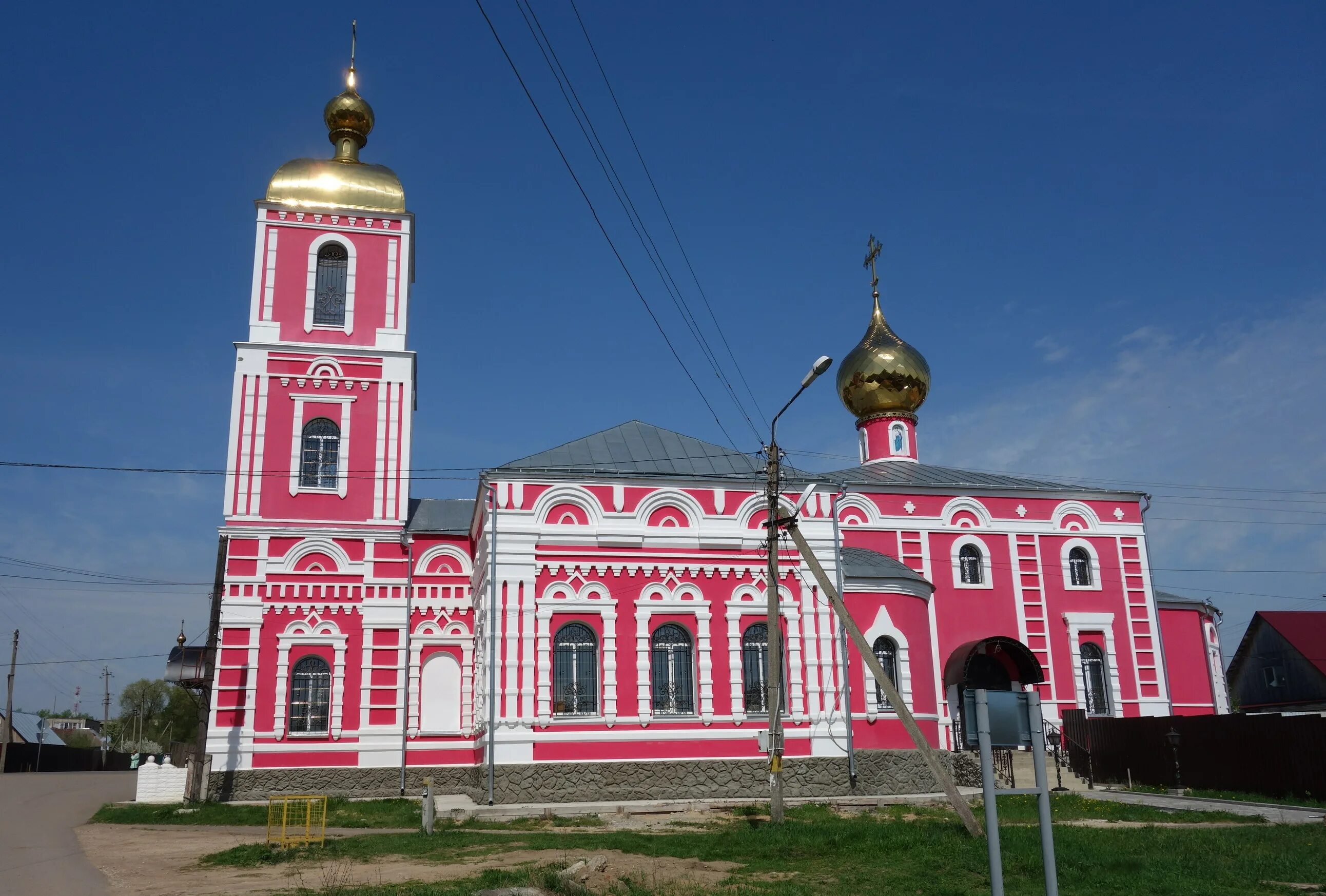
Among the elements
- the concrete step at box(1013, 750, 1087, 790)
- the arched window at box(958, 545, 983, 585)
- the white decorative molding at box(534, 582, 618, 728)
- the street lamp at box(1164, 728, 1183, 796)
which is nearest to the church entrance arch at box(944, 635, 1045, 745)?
the concrete step at box(1013, 750, 1087, 790)

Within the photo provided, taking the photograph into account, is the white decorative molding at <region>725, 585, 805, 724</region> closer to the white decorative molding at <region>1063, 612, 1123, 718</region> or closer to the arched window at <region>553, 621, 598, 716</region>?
the arched window at <region>553, 621, 598, 716</region>

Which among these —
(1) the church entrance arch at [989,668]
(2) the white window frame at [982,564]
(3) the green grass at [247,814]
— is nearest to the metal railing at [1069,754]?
(1) the church entrance arch at [989,668]

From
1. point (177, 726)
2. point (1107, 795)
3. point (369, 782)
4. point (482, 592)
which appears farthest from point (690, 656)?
point (177, 726)

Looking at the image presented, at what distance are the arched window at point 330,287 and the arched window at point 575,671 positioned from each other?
9.22 metres

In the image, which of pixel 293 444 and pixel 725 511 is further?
pixel 293 444

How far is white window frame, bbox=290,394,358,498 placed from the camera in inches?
876

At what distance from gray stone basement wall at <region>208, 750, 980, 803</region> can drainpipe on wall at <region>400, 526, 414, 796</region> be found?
0.84 feet

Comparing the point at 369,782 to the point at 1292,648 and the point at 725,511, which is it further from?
the point at 1292,648

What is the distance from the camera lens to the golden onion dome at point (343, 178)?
78.9 feet

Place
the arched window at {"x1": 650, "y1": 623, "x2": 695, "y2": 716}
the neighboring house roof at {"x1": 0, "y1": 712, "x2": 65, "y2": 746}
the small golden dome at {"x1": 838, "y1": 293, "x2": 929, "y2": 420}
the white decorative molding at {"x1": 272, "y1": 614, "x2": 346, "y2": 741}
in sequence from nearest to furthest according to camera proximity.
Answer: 1. the arched window at {"x1": 650, "y1": 623, "x2": 695, "y2": 716}
2. the white decorative molding at {"x1": 272, "y1": 614, "x2": 346, "y2": 741}
3. the small golden dome at {"x1": 838, "y1": 293, "x2": 929, "y2": 420}
4. the neighboring house roof at {"x1": 0, "y1": 712, "x2": 65, "y2": 746}

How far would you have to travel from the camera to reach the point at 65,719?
4102 inches

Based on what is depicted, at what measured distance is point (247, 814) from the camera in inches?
715

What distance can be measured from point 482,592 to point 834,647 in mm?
7001

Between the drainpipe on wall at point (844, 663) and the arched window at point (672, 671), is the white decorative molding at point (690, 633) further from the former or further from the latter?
the drainpipe on wall at point (844, 663)
